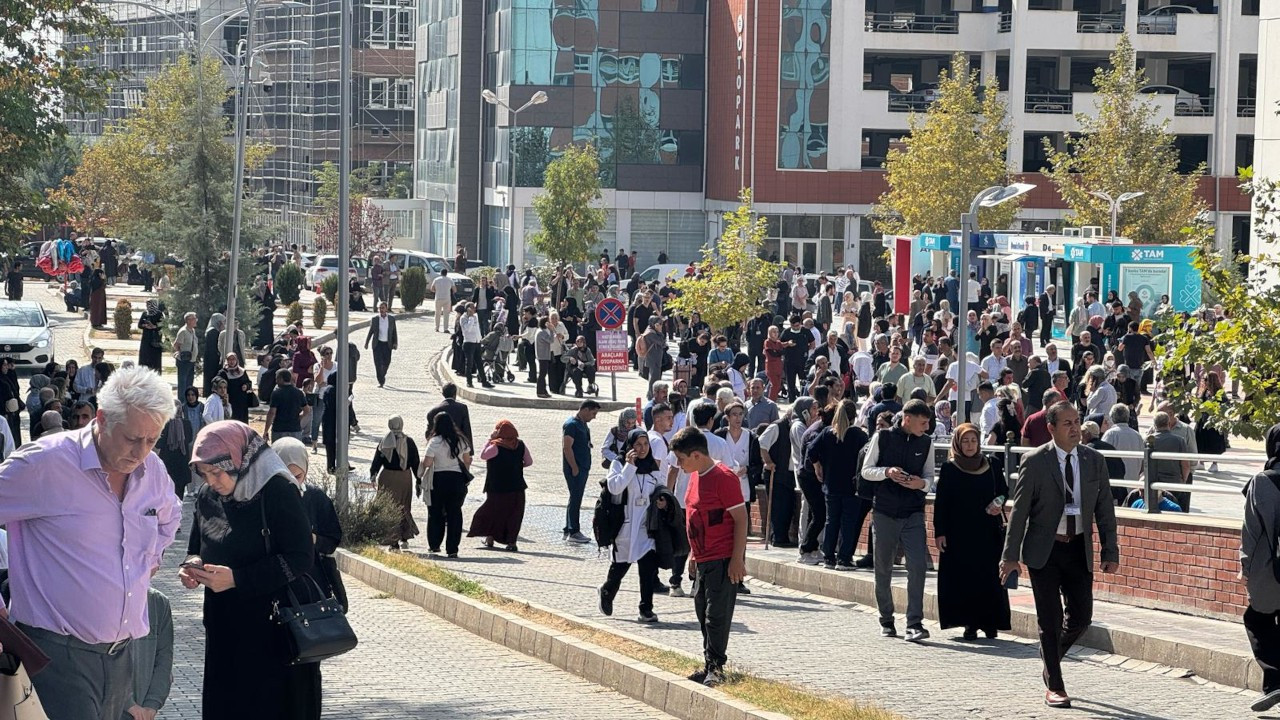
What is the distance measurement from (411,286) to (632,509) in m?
43.5

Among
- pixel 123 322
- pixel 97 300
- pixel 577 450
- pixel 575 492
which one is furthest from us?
pixel 97 300

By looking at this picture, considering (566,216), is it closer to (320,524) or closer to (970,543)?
(970,543)

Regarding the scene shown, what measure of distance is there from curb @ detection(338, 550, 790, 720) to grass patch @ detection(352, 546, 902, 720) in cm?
10

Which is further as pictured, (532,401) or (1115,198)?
(1115,198)

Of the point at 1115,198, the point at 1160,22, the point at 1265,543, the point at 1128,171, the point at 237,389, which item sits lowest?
the point at 237,389

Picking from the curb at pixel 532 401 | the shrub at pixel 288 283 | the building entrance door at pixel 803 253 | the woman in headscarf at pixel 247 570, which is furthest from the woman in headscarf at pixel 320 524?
the building entrance door at pixel 803 253

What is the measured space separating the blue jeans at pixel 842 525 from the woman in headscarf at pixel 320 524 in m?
7.63

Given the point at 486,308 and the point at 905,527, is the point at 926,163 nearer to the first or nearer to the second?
the point at 486,308

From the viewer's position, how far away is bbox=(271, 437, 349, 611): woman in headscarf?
6.78 metres

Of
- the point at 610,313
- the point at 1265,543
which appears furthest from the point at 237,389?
the point at 1265,543

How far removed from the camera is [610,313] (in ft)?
103

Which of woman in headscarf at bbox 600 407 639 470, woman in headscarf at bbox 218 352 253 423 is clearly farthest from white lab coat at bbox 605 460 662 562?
woman in headscarf at bbox 218 352 253 423

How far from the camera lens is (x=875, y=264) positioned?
70062 mm

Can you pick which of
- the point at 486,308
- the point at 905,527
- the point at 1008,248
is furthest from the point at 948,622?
the point at 1008,248
